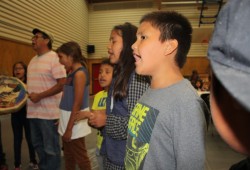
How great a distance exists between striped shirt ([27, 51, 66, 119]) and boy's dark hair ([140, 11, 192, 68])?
1906mm

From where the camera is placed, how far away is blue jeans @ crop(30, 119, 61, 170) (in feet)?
9.58

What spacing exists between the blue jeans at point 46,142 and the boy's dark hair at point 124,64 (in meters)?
1.61

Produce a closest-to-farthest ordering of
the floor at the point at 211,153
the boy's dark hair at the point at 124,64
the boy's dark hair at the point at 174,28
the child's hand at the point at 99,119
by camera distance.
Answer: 1. the boy's dark hair at the point at 174,28
2. the boy's dark hair at the point at 124,64
3. the child's hand at the point at 99,119
4. the floor at the point at 211,153

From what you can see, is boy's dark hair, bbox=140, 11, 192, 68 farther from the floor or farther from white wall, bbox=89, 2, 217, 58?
white wall, bbox=89, 2, 217, 58

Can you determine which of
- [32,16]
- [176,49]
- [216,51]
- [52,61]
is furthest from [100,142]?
[32,16]

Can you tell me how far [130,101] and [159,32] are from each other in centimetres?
54

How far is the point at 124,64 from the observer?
1.76 m

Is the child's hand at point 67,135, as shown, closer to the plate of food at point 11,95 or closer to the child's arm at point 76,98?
the child's arm at point 76,98

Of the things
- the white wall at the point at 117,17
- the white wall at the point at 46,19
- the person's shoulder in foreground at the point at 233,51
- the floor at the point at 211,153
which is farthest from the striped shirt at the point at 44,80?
the white wall at the point at 117,17

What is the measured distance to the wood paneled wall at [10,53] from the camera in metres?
6.43

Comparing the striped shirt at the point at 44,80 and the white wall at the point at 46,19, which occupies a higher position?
the white wall at the point at 46,19

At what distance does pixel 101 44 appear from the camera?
13.9 m

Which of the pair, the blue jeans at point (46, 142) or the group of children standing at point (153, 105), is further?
the blue jeans at point (46, 142)

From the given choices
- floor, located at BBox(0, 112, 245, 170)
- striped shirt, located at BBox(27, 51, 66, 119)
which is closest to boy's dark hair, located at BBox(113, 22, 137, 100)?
striped shirt, located at BBox(27, 51, 66, 119)
